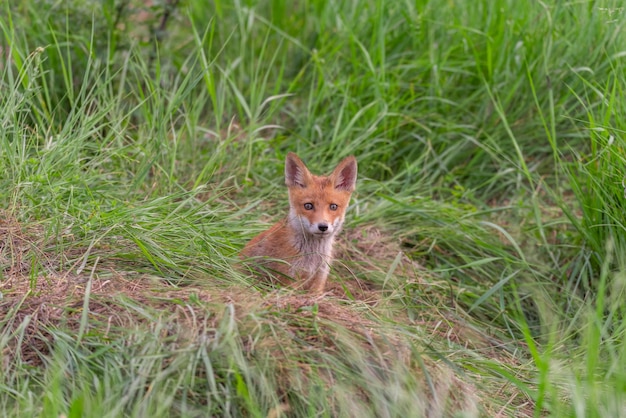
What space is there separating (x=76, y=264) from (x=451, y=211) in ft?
8.29

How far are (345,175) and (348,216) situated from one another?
22.8 inches

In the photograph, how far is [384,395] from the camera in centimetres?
347

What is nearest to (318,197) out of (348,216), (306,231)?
(306,231)

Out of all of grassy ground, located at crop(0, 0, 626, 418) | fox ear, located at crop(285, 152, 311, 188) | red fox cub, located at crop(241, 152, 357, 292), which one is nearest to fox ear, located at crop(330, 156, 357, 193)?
red fox cub, located at crop(241, 152, 357, 292)

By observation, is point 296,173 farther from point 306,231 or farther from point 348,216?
point 348,216

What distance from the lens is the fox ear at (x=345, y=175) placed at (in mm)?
4938

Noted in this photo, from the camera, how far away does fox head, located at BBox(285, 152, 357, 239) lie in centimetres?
474

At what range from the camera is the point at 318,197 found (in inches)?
190

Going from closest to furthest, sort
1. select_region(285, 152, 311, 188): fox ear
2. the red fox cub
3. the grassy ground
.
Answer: the grassy ground → the red fox cub → select_region(285, 152, 311, 188): fox ear

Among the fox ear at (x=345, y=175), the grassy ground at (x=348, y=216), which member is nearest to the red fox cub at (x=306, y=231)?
the fox ear at (x=345, y=175)

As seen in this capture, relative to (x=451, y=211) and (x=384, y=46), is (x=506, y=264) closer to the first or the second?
(x=451, y=211)

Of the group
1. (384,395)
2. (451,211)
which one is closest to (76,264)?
(384,395)

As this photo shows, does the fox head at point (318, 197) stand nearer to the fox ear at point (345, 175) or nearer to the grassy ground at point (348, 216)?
the fox ear at point (345, 175)

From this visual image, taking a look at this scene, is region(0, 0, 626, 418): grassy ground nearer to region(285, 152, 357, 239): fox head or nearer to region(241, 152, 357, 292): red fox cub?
region(241, 152, 357, 292): red fox cub
